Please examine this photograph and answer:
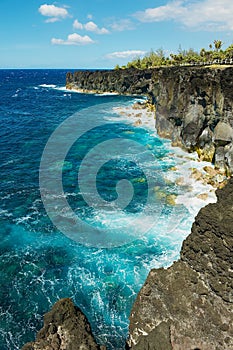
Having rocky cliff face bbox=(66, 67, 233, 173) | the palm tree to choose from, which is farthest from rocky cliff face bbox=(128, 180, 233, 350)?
the palm tree

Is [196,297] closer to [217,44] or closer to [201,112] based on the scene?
[201,112]

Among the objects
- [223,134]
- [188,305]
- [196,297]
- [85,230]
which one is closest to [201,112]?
[223,134]

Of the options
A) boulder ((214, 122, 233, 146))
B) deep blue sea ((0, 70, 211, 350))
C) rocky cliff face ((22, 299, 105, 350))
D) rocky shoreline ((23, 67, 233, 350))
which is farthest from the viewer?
boulder ((214, 122, 233, 146))

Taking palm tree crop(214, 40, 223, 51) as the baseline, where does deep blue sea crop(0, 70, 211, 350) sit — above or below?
below

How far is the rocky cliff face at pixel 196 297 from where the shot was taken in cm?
1527

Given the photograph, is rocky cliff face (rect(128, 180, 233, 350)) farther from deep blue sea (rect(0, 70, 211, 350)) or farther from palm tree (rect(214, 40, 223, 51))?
palm tree (rect(214, 40, 223, 51))

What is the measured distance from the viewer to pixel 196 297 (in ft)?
54.0

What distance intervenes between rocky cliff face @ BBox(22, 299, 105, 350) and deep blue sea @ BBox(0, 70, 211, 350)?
29.7ft

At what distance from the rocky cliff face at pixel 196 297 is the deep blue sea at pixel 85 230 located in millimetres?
7112

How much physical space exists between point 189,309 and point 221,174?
33147 millimetres

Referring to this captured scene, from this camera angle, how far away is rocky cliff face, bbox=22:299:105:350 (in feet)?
42.5

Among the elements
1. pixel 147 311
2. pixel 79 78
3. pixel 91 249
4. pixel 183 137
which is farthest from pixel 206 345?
pixel 79 78

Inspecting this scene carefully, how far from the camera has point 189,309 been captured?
1616cm

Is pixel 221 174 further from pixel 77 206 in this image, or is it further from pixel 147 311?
pixel 147 311
